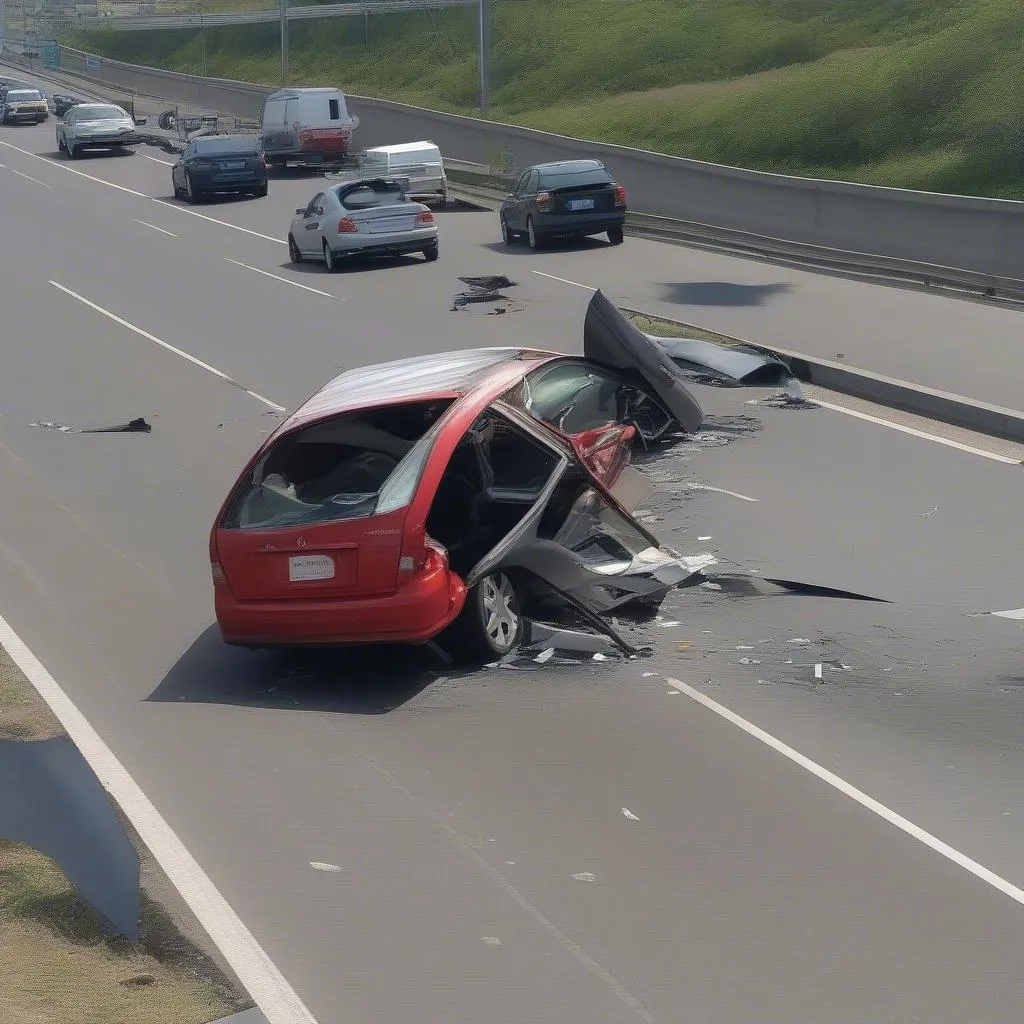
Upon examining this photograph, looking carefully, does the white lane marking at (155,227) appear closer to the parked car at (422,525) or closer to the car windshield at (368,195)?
the car windshield at (368,195)

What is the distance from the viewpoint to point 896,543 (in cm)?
1103

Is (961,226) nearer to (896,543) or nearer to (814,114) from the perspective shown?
(896,543)

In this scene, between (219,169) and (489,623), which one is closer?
(489,623)

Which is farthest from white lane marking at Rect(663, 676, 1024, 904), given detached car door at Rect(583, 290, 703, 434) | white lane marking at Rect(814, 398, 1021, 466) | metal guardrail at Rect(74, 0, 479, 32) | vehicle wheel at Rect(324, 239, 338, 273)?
metal guardrail at Rect(74, 0, 479, 32)

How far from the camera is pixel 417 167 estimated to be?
36.4 meters

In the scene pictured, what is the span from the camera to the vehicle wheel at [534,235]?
29.5 meters

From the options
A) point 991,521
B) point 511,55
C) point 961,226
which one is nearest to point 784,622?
point 991,521

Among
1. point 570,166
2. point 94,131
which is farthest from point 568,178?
point 94,131

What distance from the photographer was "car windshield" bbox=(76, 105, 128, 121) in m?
50.8

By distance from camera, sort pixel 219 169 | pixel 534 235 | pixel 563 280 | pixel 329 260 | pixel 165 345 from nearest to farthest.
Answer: pixel 165 345, pixel 563 280, pixel 329 260, pixel 534 235, pixel 219 169

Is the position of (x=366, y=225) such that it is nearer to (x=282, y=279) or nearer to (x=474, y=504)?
(x=282, y=279)

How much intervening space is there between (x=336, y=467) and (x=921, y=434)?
718 cm

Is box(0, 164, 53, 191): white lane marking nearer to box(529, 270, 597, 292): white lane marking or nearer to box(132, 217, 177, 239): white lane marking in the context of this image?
box(132, 217, 177, 239): white lane marking

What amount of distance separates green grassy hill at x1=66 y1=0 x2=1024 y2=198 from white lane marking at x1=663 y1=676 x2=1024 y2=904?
2720cm
